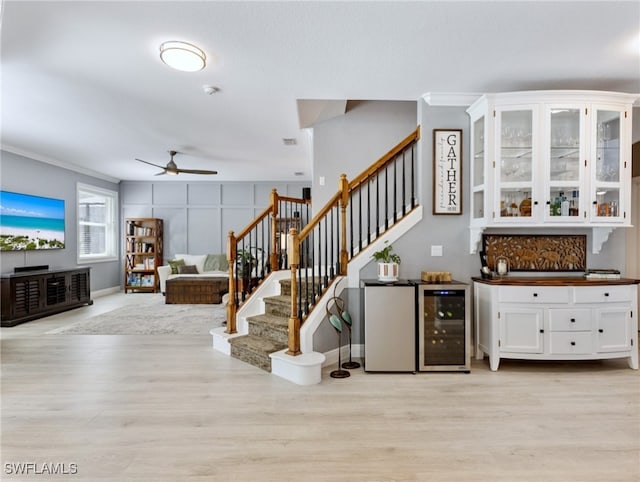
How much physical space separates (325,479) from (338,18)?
2904mm

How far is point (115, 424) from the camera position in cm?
242

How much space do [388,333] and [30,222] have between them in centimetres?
660

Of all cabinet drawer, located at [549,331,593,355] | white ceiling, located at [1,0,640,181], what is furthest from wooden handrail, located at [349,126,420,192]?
cabinet drawer, located at [549,331,593,355]

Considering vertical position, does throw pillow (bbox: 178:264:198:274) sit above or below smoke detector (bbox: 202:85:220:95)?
below

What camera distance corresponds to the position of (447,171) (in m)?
3.83

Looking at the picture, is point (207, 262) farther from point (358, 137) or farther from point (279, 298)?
point (358, 137)

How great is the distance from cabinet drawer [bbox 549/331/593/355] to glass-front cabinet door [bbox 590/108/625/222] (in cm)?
115

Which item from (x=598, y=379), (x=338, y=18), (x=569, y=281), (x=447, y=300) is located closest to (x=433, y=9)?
(x=338, y=18)

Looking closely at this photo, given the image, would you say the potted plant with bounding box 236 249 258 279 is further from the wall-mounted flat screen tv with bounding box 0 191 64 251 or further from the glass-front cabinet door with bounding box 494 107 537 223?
the wall-mounted flat screen tv with bounding box 0 191 64 251

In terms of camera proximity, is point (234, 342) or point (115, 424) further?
point (234, 342)

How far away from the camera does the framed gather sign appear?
12.5ft

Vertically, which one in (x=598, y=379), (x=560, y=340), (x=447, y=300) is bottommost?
(x=598, y=379)

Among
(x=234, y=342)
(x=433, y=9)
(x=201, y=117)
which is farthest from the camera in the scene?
(x=201, y=117)

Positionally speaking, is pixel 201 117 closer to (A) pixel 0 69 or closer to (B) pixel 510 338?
(A) pixel 0 69
